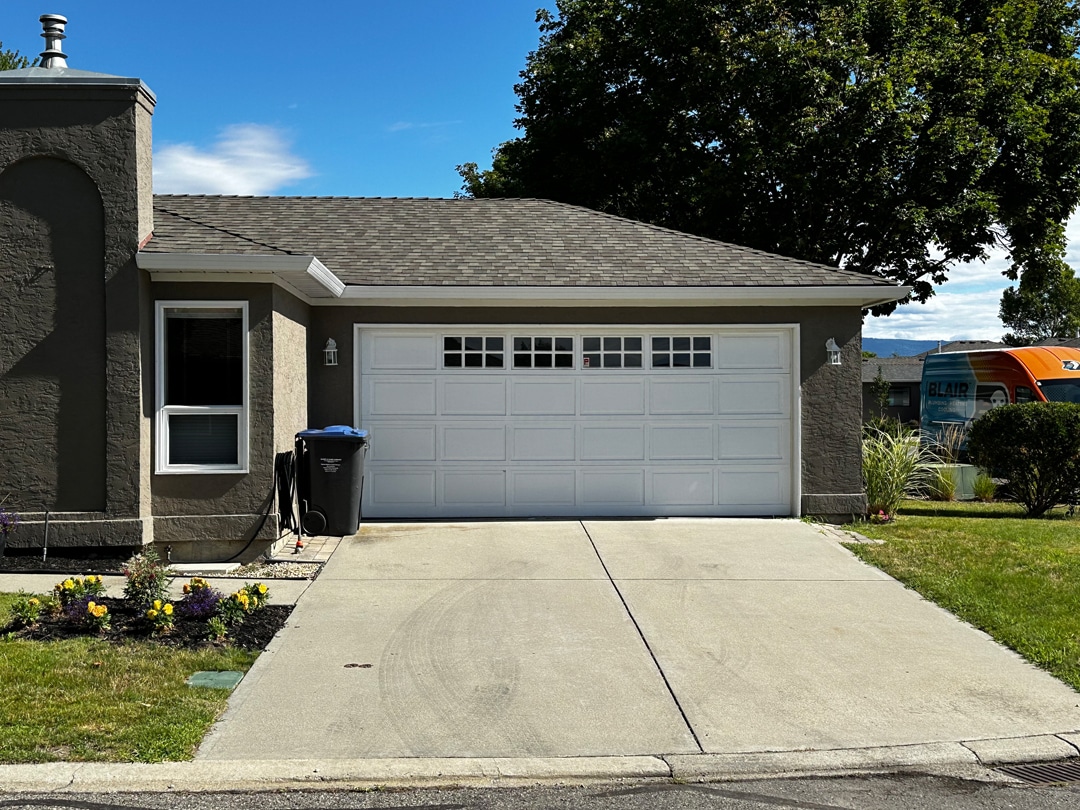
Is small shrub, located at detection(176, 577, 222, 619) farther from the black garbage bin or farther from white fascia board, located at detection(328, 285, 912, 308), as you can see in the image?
white fascia board, located at detection(328, 285, 912, 308)

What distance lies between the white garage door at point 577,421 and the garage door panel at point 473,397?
0.01 metres

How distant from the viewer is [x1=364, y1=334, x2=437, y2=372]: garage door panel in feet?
39.4

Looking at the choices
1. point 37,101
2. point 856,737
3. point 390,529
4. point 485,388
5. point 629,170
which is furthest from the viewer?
point 629,170

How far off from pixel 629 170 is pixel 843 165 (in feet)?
18.0

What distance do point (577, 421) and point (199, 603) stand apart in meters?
6.00

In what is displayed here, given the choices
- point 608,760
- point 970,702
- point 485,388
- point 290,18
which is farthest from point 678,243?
point 608,760

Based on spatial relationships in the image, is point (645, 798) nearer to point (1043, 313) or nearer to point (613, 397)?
point (613, 397)

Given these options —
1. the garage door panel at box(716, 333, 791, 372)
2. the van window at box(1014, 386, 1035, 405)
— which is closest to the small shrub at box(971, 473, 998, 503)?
the van window at box(1014, 386, 1035, 405)

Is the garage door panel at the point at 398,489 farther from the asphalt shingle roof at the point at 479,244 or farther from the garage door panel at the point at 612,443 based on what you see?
the asphalt shingle roof at the point at 479,244

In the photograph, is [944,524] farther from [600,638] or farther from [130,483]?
[130,483]

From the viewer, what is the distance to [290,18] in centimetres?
1559

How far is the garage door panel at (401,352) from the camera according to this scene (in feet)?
39.4

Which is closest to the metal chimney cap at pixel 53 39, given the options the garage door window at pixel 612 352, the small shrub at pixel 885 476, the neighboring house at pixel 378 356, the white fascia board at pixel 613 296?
the neighboring house at pixel 378 356

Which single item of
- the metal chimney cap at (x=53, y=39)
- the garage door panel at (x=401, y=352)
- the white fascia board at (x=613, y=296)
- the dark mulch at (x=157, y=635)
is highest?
the metal chimney cap at (x=53, y=39)
